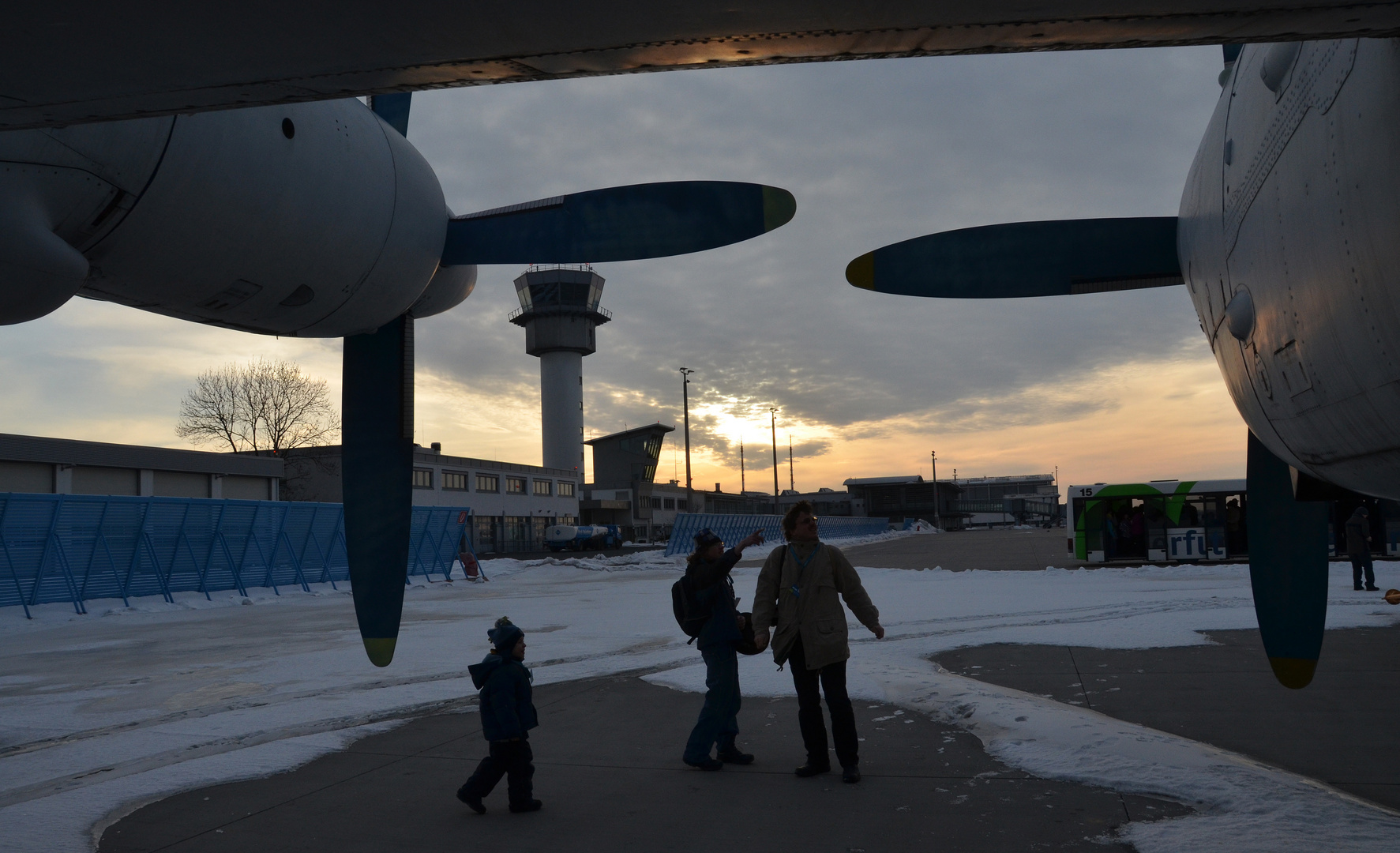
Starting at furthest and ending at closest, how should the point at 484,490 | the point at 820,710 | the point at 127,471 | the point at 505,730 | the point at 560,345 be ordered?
1. the point at 560,345
2. the point at 484,490
3. the point at 127,471
4. the point at 820,710
5. the point at 505,730

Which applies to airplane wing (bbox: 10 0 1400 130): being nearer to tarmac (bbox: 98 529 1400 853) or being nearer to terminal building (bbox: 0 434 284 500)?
tarmac (bbox: 98 529 1400 853)

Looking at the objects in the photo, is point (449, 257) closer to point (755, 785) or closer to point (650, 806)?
point (650, 806)

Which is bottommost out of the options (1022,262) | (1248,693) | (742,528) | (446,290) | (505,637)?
(1248,693)

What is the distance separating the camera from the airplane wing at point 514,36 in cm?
185

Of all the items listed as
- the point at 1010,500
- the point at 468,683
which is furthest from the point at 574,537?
the point at 1010,500

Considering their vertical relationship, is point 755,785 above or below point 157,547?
below

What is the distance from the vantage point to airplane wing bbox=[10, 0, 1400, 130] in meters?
1.85

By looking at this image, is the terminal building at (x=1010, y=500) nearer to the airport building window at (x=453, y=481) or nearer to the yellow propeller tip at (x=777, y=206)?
the airport building window at (x=453, y=481)

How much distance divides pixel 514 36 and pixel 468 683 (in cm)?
724

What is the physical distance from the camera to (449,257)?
5.07 meters

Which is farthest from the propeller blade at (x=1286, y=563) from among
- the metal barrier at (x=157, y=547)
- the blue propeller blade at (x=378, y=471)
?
→ the metal barrier at (x=157, y=547)

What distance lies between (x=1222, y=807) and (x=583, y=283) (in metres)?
64.1

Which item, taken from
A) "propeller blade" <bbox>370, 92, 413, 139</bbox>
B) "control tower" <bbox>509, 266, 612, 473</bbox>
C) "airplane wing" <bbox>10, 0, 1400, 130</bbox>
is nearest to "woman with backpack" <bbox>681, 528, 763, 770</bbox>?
"propeller blade" <bbox>370, 92, 413, 139</bbox>

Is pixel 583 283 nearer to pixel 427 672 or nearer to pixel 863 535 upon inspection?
pixel 863 535
